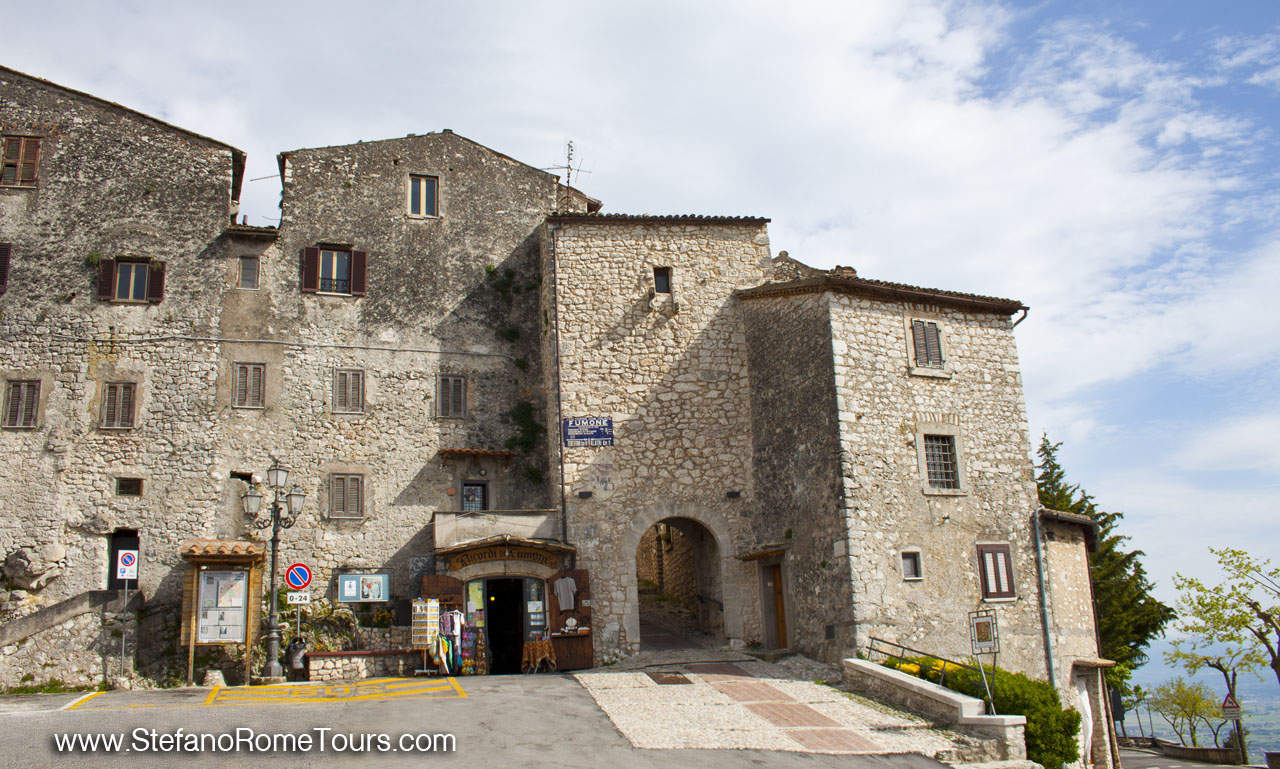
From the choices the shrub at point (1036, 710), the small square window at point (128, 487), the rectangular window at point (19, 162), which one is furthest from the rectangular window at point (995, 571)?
the rectangular window at point (19, 162)

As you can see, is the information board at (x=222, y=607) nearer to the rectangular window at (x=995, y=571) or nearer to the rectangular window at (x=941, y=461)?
the rectangular window at (x=941, y=461)

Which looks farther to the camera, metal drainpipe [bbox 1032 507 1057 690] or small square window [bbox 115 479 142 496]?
small square window [bbox 115 479 142 496]

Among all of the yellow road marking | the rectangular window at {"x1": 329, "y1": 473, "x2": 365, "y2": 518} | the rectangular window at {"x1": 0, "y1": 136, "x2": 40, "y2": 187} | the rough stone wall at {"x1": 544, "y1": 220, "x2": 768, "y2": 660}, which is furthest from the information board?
the rectangular window at {"x1": 0, "y1": 136, "x2": 40, "y2": 187}

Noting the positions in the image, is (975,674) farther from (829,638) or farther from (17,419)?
(17,419)

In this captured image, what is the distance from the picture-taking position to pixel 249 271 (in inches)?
903

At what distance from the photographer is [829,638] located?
19203 mm

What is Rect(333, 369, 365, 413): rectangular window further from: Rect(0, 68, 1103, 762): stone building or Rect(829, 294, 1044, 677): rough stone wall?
Rect(829, 294, 1044, 677): rough stone wall

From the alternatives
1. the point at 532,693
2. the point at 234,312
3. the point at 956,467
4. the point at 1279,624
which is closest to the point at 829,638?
the point at 956,467

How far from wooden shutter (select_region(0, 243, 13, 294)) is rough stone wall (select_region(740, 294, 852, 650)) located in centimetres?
1742

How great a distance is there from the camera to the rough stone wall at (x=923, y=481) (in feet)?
62.9

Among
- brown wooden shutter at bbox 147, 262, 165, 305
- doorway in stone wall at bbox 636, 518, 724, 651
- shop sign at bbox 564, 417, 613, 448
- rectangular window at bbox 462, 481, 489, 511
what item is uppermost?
brown wooden shutter at bbox 147, 262, 165, 305

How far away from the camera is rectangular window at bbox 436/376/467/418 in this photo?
23234 mm

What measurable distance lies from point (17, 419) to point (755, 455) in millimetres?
16757

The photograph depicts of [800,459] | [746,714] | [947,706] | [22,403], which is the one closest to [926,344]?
[800,459]
